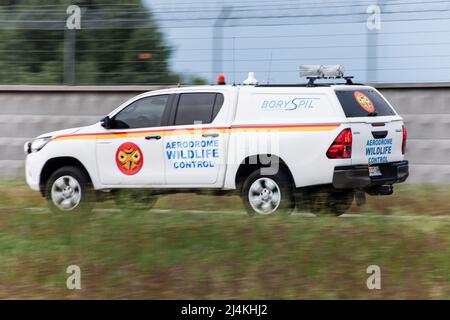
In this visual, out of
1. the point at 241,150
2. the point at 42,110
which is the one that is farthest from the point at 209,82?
the point at 241,150

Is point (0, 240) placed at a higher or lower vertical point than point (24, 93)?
lower

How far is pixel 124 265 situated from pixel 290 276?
1508 millimetres

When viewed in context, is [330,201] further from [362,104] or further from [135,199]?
[135,199]

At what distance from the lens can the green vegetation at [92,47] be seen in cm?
1552

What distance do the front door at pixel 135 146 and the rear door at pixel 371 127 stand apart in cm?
237

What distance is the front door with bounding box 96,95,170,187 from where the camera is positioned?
38.0 feet

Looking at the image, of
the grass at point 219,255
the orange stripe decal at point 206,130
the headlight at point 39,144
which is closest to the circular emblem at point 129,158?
the orange stripe decal at point 206,130

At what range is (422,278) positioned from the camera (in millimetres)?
7945

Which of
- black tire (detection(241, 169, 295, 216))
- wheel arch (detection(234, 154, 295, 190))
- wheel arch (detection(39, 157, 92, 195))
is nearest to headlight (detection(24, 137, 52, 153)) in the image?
wheel arch (detection(39, 157, 92, 195))

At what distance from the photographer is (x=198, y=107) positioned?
11586 millimetres

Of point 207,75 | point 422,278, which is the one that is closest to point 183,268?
point 422,278
